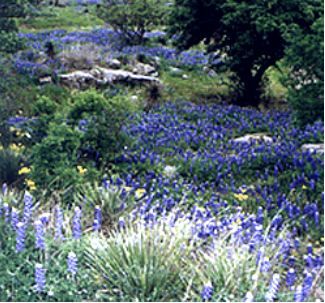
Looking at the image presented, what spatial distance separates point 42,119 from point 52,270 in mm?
3589

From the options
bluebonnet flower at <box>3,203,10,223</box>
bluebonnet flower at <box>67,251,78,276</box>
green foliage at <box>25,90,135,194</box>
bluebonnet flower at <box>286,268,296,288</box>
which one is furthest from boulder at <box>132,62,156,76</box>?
bluebonnet flower at <box>286,268,296,288</box>

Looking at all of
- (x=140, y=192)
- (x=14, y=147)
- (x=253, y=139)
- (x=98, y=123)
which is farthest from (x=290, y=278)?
(x=253, y=139)

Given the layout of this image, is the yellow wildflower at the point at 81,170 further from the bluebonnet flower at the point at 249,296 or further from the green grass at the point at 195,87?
the green grass at the point at 195,87

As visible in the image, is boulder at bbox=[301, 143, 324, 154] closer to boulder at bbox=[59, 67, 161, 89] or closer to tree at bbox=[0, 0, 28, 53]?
boulder at bbox=[59, 67, 161, 89]

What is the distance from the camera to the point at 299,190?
745 centimetres

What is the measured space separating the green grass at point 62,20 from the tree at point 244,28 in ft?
34.2

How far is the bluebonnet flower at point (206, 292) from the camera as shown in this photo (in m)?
4.62

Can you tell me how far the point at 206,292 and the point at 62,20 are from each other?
2397 cm

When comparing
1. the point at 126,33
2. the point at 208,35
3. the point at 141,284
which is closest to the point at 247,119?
the point at 208,35

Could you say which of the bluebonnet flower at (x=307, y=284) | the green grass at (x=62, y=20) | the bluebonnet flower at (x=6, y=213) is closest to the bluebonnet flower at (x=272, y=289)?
the bluebonnet flower at (x=307, y=284)

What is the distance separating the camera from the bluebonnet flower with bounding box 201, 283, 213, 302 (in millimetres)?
4623

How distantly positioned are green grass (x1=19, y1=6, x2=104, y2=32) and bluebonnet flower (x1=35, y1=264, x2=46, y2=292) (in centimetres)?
1962

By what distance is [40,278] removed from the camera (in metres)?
4.80

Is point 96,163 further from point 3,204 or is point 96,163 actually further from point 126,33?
point 126,33
